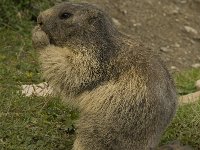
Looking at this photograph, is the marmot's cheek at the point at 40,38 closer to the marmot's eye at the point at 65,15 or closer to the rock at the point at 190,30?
the marmot's eye at the point at 65,15

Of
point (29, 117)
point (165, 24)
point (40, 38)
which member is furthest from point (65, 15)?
point (165, 24)

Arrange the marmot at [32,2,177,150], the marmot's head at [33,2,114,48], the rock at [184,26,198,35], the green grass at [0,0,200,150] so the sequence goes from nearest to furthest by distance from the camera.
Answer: the marmot at [32,2,177,150], the marmot's head at [33,2,114,48], the green grass at [0,0,200,150], the rock at [184,26,198,35]

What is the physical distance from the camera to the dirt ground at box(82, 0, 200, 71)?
946cm

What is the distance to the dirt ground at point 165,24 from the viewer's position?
372 inches

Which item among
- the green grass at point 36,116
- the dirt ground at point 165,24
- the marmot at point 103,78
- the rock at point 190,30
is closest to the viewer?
the marmot at point 103,78

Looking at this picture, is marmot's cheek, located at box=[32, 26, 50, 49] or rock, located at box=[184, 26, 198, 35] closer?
marmot's cheek, located at box=[32, 26, 50, 49]

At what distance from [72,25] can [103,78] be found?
0.59 m

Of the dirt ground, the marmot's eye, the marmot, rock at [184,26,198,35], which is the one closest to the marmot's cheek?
the marmot

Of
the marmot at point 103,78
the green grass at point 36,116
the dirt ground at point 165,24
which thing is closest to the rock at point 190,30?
the dirt ground at point 165,24

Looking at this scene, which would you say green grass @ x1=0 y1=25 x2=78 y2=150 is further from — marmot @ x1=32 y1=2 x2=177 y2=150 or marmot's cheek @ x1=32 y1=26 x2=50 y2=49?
marmot's cheek @ x1=32 y1=26 x2=50 y2=49

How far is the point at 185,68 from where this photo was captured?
897 cm

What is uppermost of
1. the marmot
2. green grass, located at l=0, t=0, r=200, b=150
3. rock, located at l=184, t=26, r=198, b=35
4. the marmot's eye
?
the marmot's eye

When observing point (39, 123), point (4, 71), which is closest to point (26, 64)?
point (4, 71)

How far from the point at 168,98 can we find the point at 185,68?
3.90 metres
